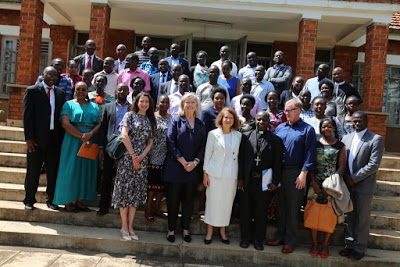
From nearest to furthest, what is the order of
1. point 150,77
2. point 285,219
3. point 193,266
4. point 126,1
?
point 193,266 < point 285,219 < point 150,77 < point 126,1

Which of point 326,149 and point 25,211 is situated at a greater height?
point 326,149

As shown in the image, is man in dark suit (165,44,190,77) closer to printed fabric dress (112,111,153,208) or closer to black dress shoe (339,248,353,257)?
printed fabric dress (112,111,153,208)

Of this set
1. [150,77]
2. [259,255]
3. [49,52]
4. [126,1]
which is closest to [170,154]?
[259,255]

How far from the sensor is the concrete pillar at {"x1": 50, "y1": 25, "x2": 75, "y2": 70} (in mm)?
10742

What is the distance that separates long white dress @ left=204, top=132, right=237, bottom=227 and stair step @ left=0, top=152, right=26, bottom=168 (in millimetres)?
3355

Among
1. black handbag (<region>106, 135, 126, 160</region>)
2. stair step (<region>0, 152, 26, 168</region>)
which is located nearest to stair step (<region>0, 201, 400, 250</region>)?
black handbag (<region>106, 135, 126, 160</region>)

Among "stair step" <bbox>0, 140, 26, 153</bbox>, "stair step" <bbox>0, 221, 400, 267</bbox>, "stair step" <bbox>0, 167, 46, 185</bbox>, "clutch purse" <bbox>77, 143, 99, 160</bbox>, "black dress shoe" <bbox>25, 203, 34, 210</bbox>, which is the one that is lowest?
"stair step" <bbox>0, 221, 400, 267</bbox>

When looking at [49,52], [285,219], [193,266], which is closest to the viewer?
[193,266]

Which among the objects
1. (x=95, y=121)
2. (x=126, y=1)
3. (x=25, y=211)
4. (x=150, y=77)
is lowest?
(x=25, y=211)

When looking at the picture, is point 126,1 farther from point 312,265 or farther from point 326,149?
point 312,265

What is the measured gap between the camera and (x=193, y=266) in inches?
175

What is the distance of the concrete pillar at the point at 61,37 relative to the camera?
1074 cm

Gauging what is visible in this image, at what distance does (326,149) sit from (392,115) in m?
7.92

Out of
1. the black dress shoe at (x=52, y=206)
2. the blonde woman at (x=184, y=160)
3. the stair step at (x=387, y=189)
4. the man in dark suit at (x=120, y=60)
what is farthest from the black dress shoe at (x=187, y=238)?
the man in dark suit at (x=120, y=60)
